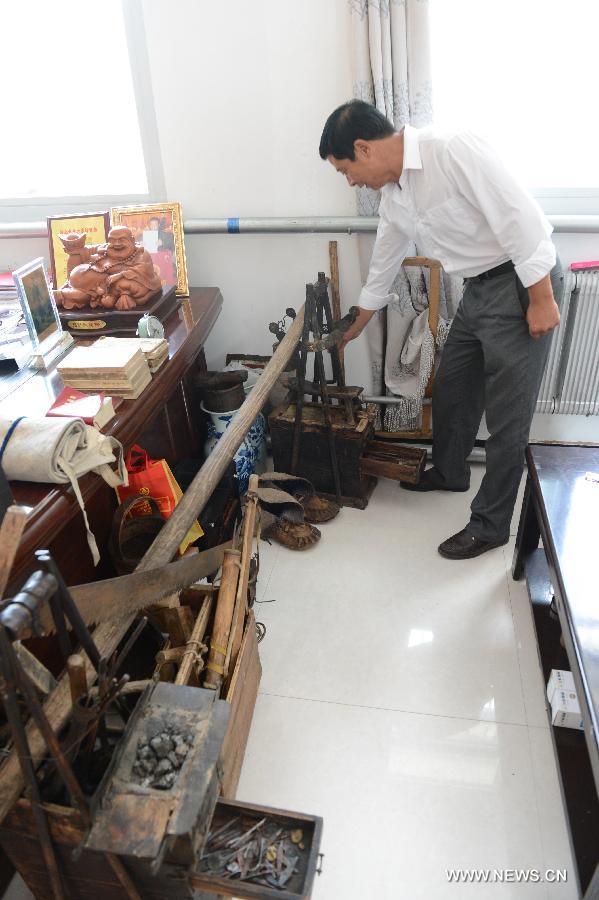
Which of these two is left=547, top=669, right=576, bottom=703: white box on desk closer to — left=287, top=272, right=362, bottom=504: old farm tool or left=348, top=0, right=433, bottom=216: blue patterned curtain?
left=287, top=272, right=362, bottom=504: old farm tool

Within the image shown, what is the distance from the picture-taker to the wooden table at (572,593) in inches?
Answer: 57.7

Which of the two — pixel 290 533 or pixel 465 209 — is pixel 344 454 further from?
pixel 465 209

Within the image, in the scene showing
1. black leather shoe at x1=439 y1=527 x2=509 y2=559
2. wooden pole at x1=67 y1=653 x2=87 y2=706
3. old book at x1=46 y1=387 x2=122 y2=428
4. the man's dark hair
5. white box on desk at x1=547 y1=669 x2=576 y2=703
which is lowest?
white box on desk at x1=547 y1=669 x2=576 y2=703

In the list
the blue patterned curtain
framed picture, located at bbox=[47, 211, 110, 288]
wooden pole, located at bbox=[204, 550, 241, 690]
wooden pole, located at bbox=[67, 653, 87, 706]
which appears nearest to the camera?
wooden pole, located at bbox=[67, 653, 87, 706]

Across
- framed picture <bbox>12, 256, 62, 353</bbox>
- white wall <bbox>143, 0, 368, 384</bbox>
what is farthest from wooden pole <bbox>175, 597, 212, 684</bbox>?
white wall <bbox>143, 0, 368, 384</bbox>

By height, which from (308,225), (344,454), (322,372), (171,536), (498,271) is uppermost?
(308,225)

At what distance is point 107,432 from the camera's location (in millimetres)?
1716

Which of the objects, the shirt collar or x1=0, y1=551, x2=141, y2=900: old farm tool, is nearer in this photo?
x1=0, y1=551, x2=141, y2=900: old farm tool

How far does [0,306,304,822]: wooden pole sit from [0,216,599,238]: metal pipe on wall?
42 centimetres

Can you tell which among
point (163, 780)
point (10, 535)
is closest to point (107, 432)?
point (10, 535)

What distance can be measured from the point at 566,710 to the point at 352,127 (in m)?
1.88

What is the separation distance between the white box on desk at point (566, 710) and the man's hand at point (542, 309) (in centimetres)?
113

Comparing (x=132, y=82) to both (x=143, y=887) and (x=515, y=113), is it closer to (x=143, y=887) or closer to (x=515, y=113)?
(x=515, y=113)

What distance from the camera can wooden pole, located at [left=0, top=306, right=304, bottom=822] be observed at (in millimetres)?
1176
